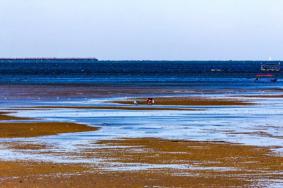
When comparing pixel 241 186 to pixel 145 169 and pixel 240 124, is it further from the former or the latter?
pixel 240 124

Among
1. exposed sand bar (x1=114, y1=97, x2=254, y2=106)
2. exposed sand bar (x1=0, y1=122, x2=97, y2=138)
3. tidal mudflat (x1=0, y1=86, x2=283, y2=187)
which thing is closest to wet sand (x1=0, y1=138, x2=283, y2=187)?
tidal mudflat (x1=0, y1=86, x2=283, y2=187)

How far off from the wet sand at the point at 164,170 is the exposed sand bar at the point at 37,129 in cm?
488

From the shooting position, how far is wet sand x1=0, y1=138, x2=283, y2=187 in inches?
659

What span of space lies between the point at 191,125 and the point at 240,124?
1786 millimetres

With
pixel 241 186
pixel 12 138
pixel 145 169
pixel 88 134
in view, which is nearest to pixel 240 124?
pixel 88 134

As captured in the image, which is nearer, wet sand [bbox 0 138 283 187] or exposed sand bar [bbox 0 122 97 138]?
wet sand [bbox 0 138 283 187]

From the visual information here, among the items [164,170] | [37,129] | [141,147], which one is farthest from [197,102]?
[164,170]

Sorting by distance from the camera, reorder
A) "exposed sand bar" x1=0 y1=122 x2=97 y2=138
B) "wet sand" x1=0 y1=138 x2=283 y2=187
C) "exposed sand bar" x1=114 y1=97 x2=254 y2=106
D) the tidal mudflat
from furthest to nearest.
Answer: "exposed sand bar" x1=114 y1=97 x2=254 y2=106 → "exposed sand bar" x1=0 y1=122 x2=97 y2=138 → the tidal mudflat → "wet sand" x1=0 y1=138 x2=283 y2=187

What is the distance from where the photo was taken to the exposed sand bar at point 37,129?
26.9m

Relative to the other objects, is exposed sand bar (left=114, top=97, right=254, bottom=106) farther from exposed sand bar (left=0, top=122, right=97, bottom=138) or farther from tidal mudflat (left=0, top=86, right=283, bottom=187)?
exposed sand bar (left=0, top=122, right=97, bottom=138)

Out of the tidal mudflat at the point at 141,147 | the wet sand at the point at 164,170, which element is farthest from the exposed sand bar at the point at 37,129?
the wet sand at the point at 164,170

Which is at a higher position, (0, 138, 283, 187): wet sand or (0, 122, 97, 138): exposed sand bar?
(0, 138, 283, 187): wet sand

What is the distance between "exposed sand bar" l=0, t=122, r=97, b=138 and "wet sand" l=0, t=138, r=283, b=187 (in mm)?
4877

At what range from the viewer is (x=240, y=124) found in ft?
100
